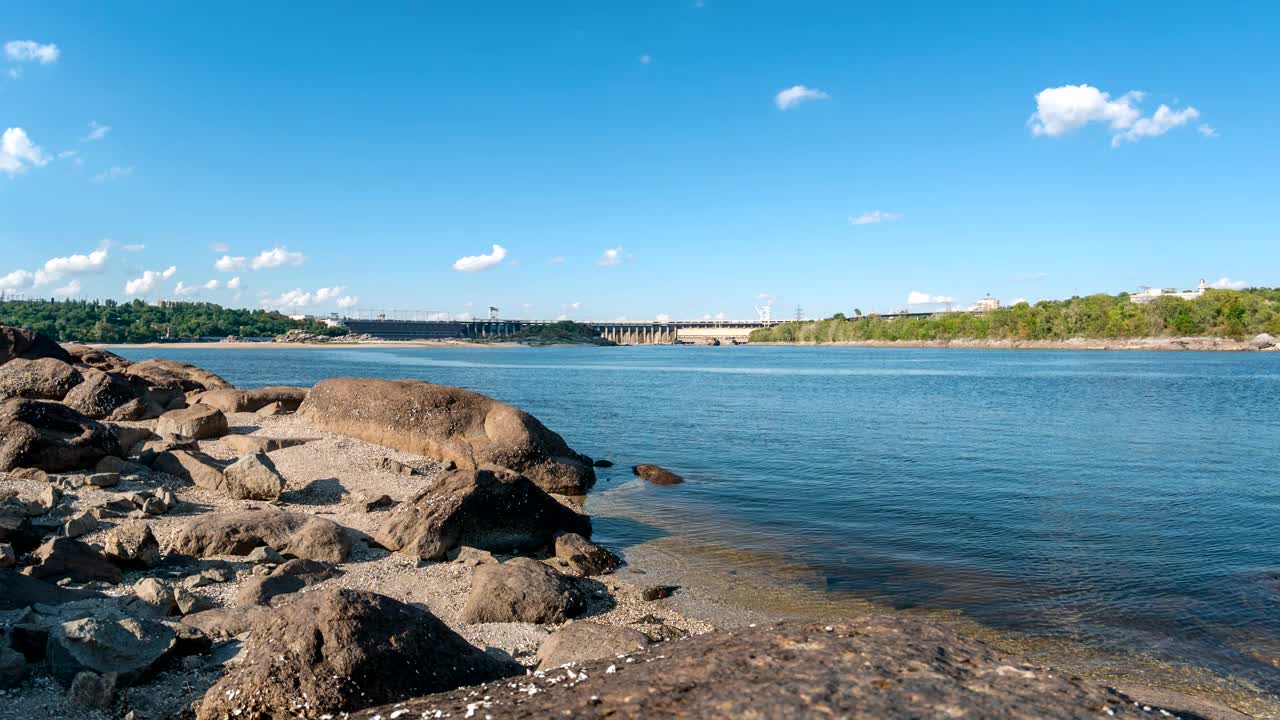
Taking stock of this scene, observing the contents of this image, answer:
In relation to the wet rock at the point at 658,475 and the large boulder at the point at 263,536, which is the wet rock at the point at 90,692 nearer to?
the large boulder at the point at 263,536

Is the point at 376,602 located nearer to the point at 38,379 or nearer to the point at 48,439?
the point at 48,439

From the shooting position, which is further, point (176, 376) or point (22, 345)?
point (176, 376)

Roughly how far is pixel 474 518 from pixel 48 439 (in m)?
8.84

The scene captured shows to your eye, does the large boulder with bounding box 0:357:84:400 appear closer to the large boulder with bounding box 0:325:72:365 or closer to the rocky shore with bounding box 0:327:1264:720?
the rocky shore with bounding box 0:327:1264:720

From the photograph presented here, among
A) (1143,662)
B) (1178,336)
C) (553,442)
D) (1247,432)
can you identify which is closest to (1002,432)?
(1247,432)

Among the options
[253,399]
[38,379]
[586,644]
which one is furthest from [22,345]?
[586,644]

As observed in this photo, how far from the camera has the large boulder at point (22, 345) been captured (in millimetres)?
29969

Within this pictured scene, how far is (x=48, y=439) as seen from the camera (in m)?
15.3

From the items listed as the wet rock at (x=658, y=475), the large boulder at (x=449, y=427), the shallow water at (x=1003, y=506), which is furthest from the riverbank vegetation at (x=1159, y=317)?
the large boulder at (x=449, y=427)

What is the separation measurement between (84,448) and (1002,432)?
32356 millimetres

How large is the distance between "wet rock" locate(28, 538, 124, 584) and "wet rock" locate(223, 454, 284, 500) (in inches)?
202

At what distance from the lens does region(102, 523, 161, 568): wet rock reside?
10441 mm

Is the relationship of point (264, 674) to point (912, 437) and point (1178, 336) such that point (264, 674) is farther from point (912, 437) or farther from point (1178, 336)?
point (1178, 336)

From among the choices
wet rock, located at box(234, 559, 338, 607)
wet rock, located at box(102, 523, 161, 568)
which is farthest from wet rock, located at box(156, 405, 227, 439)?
wet rock, located at box(234, 559, 338, 607)
